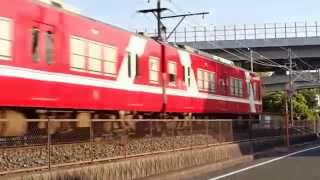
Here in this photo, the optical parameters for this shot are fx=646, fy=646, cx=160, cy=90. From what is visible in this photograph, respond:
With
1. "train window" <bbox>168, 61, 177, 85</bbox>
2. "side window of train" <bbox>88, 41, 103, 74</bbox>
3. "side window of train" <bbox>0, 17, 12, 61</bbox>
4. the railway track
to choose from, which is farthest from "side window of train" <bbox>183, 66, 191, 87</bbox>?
"side window of train" <bbox>0, 17, 12, 61</bbox>

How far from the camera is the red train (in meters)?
16.3

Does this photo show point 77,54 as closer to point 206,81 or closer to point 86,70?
point 86,70

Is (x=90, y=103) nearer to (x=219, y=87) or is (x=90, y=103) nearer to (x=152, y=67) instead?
(x=152, y=67)

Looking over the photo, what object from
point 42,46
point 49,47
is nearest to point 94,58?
point 49,47

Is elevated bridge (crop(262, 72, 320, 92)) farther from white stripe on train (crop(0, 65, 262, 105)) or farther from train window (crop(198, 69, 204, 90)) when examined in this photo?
white stripe on train (crop(0, 65, 262, 105))

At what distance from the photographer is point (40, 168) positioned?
533 inches

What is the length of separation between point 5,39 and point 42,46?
1778 mm

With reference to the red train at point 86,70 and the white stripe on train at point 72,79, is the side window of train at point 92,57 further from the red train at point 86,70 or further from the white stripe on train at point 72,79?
the white stripe on train at point 72,79

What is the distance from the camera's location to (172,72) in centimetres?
2720

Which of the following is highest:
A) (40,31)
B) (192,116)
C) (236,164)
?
(40,31)

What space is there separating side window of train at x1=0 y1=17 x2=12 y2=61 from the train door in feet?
3.53

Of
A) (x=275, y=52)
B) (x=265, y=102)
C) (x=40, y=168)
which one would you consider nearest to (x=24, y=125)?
(x=40, y=168)

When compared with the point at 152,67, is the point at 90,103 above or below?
below

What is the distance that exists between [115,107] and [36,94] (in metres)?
5.10
